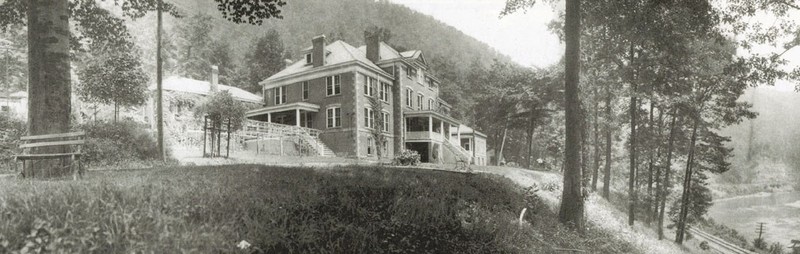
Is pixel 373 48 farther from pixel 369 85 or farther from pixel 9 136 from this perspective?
pixel 9 136

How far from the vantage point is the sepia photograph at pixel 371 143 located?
5.01 meters

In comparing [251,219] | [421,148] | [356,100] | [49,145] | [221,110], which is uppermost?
[356,100]

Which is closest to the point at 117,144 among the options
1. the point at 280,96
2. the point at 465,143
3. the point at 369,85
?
the point at 369,85

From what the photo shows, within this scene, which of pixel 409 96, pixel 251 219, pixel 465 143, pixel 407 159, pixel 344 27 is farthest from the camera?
pixel 344 27

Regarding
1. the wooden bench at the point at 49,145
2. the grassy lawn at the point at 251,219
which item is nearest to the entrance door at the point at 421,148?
the grassy lawn at the point at 251,219

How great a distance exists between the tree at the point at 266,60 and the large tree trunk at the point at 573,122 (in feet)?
194

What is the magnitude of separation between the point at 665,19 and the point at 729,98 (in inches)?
549

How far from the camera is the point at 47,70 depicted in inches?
312

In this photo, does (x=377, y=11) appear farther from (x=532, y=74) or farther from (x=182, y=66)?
(x=532, y=74)

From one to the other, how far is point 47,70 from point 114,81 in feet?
55.8

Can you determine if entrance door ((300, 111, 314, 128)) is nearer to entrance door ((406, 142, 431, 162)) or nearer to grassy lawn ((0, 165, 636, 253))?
entrance door ((406, 142, 431, 162))

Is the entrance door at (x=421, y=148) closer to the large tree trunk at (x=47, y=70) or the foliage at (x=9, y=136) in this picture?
the foliage at (x=9, y=136)

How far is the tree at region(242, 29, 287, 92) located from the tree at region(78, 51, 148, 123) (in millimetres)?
41096

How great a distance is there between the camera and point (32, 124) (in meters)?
8.03
